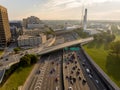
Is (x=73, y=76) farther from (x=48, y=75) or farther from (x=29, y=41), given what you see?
(x=29, y=41)

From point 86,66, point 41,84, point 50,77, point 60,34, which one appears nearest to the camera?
point 41,84

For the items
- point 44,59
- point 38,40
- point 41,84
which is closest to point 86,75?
point 41,84

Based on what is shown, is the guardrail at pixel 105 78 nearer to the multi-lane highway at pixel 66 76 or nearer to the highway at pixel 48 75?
the multi-lane highway at pixel 66 76

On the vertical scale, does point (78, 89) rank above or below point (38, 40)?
below

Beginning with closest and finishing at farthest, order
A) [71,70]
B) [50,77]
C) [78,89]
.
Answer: [78,89] < [50,77] < [71,70]

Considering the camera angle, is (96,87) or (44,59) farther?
(44,59)

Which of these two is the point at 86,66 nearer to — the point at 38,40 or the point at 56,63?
the point at 56,63

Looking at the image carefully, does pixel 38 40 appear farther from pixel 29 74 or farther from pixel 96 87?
pixel 96 87
